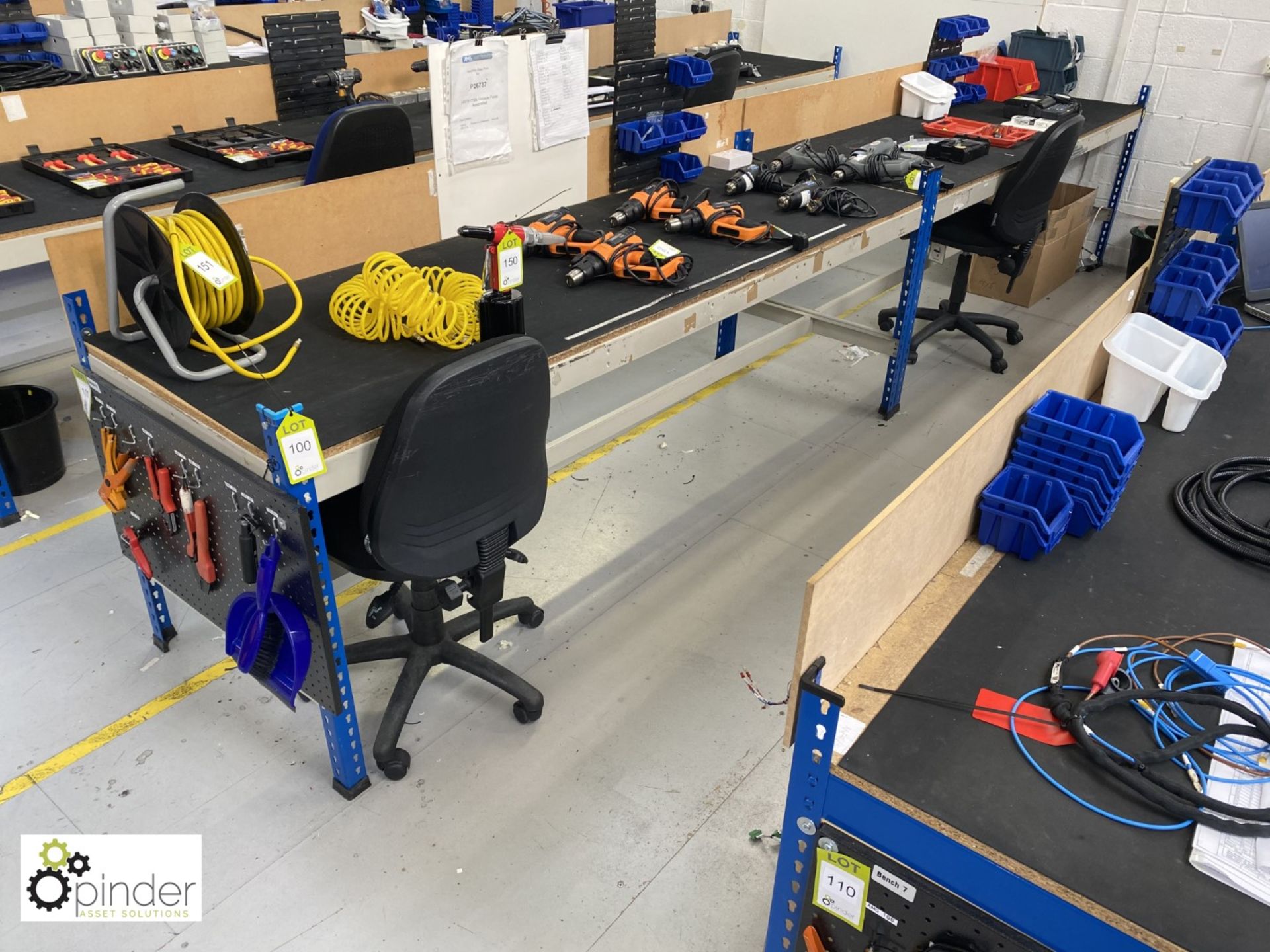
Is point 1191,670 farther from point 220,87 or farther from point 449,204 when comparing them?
point 220,87

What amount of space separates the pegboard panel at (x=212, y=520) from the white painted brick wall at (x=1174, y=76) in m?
4.75

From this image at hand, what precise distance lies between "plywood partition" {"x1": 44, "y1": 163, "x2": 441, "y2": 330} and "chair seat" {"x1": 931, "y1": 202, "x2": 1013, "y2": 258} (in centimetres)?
206

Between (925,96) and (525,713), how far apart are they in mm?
3433

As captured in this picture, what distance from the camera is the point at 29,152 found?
3.21m

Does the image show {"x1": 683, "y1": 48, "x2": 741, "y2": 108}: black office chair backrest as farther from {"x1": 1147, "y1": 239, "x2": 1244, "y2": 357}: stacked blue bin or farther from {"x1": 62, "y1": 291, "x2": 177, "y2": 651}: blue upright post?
{"x1": 62, "y1": 291, "x2": 177, "y2": 651}: blue upright post

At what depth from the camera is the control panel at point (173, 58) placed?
12.7ft

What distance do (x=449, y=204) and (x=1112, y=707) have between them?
7.90 feet

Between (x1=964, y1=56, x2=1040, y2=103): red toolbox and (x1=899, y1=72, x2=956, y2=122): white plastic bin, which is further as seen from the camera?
(x1=964, y1=56, x2=1040, y2=103): red toolbox

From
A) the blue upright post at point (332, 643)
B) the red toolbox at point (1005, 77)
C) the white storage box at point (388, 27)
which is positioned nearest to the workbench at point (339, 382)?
the blue upright post at point (332, 643)

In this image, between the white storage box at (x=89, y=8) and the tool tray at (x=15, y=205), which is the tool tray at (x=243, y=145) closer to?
the tool tray at (x=15, y=205)

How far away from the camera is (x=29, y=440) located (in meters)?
2.81

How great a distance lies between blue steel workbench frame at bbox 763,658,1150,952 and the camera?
101 cm

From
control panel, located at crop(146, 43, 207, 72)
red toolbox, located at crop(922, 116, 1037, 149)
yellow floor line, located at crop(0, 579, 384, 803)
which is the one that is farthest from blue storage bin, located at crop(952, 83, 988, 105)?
yellow floor line, located at crop(0, 579, 384, 803)

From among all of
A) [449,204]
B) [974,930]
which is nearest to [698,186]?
[449,204]
